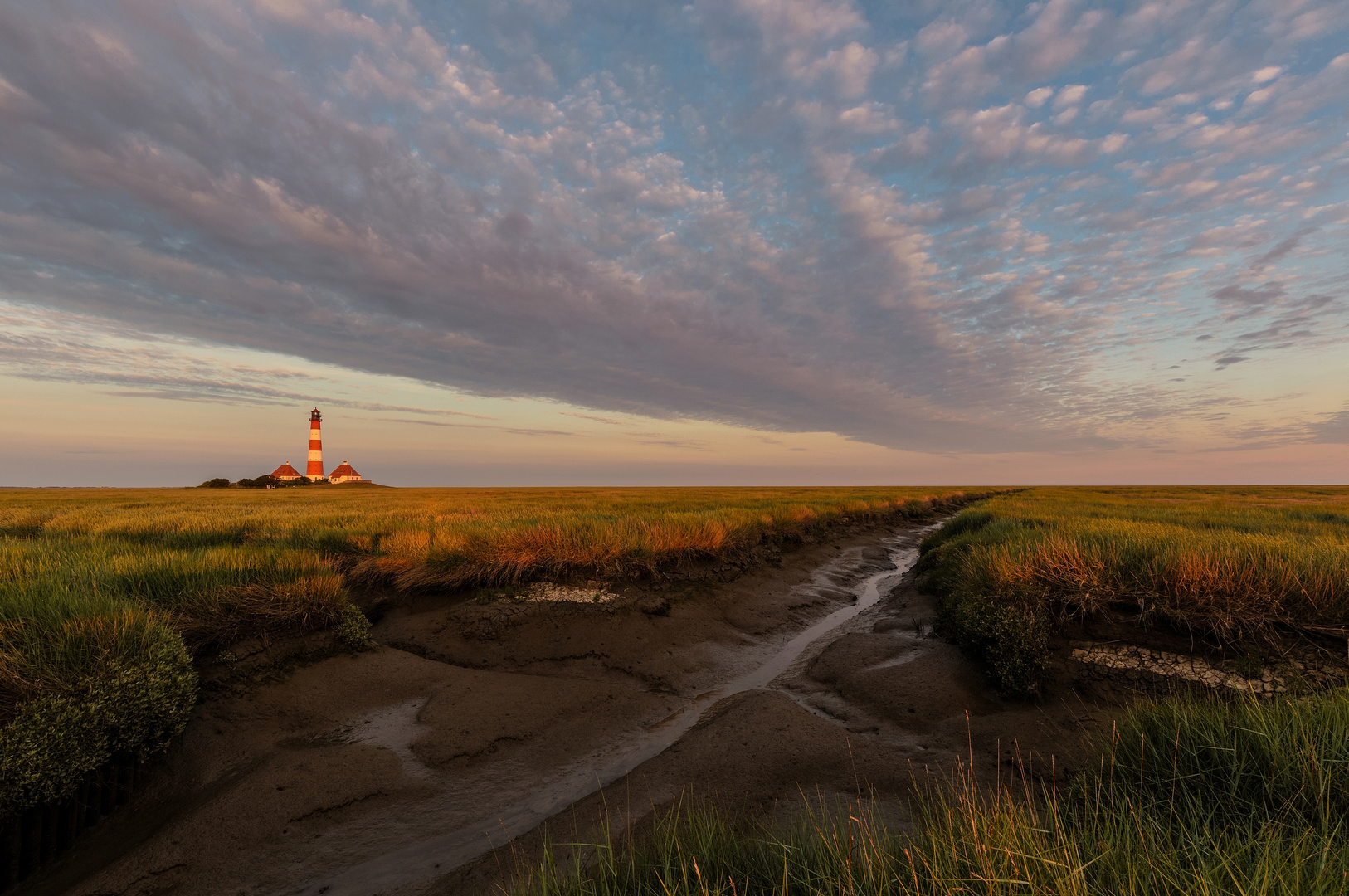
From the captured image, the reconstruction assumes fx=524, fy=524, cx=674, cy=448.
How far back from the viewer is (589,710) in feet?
22.5

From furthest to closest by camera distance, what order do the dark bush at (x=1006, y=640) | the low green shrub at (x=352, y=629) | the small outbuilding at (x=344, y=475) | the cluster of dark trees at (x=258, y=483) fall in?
the small outbuilding at (x=344, y=475), the cluster of dark trees at (x=258, y=483), the low green shrub at (x=352, y=629), the dark bush at (x=1006, y=640)

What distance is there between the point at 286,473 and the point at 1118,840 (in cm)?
12417

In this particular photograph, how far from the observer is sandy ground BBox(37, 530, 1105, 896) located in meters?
4.21

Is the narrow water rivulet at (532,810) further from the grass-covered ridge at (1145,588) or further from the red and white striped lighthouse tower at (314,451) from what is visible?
the red and white striped lighthouse tower at (314,451)

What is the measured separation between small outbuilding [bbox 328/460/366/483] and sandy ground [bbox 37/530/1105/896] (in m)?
121

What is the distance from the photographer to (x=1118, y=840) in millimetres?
2361

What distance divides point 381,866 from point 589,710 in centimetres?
294

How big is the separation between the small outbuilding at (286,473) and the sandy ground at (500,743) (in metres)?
108

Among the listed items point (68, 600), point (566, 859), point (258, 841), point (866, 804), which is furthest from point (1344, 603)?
point (68, 600)

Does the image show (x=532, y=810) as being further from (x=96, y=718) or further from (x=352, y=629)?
(x=352, y=629)

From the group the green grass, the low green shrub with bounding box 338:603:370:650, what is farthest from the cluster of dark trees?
the green grass

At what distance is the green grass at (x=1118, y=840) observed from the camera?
2107 millimetres

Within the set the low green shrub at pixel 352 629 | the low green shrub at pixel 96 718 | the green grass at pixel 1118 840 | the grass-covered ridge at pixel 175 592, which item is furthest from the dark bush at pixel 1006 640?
the low green shrub at pixel 96 718

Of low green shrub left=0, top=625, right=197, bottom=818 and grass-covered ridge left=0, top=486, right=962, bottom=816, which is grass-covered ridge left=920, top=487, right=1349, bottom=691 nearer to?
grass-covered ridge left=0, top=486, right=962, bottom=816
